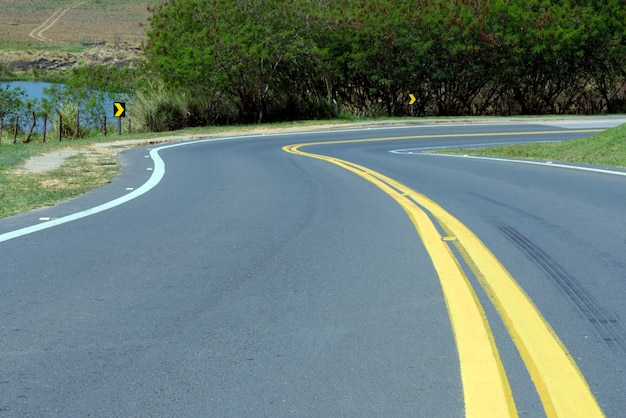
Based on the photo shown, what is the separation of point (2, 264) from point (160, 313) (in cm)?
207

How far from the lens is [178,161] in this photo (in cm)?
2069

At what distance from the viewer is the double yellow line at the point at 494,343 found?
3.79 m

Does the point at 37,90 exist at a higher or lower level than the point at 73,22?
lower

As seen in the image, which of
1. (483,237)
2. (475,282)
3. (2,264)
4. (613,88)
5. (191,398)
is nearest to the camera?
(191,398)

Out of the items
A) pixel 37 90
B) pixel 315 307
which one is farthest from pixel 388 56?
pixel 315 307

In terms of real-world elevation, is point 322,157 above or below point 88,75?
below

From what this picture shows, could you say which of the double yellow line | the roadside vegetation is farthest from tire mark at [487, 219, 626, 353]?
the roadside vegetation

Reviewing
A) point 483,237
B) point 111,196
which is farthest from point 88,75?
point 483,237

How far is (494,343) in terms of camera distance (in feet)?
15.3

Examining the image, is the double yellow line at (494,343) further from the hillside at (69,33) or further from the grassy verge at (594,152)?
the hillside at (69,33)

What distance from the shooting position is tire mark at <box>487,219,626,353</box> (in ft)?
15.7

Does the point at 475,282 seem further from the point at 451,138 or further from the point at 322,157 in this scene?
the point at 451,138

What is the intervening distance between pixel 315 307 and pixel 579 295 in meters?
1.79

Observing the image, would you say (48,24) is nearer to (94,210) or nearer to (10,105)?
(10,105)
